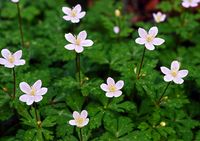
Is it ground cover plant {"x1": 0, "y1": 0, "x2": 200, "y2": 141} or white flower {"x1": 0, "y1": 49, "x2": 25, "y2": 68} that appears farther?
ground cover plant {"x1": 0, "y1": 0, "x2": 200, "y2": 141}

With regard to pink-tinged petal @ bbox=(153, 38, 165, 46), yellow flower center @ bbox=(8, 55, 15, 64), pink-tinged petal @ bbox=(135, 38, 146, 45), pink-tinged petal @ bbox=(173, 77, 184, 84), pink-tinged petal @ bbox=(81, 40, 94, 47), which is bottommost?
pink-tinged petal @ bbox=(173, 77, 184, 84)

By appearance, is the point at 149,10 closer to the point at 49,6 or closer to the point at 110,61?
the point at 49,6

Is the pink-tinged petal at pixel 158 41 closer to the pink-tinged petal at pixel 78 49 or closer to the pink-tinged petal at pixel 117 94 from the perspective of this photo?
the pink-tinged petal at pixel 117 94

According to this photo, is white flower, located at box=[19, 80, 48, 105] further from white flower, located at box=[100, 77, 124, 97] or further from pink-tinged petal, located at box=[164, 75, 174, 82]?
pink-tinged petal, located at box=[164, 75, 174, 82]

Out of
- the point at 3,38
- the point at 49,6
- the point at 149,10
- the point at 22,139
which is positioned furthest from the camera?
the point at 149,10

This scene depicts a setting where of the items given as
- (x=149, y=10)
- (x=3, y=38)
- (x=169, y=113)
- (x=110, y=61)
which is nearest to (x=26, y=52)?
(x=3, y=38)

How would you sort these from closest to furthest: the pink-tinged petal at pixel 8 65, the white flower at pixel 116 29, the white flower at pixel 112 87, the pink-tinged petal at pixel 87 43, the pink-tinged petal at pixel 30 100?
1. the pink-tinged petal at pixel 30 100
2. the pink-tinged petal at pixel 8 65
3. the white flower at pixel 112 87
4. the pink-tinged petal at pixel 87 43
5. the white flower at pixel 116 29

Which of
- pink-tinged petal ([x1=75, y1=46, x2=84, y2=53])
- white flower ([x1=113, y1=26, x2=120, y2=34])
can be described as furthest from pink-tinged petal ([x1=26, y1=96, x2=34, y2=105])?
white flower ([x1=113, y1=26, x2=120, y2=34])

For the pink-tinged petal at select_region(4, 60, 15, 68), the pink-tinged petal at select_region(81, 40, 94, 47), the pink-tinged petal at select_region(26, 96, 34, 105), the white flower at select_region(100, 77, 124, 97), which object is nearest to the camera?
the pink-tinged petal at select_region(26, 96, 34, 105)

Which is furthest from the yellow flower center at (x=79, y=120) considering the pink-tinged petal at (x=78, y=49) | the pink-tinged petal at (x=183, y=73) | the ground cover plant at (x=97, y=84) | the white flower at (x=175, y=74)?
the pink-tinged petal at (x=183, y=73)
